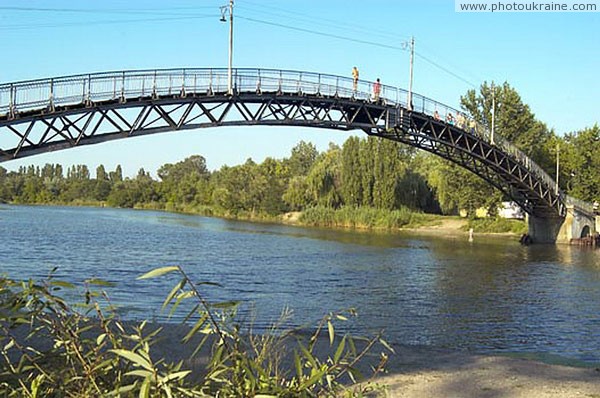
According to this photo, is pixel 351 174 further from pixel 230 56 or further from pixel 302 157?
pixel 302 157

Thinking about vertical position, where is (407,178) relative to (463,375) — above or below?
above

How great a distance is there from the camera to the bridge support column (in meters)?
48.6

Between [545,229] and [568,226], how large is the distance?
81.6 inches

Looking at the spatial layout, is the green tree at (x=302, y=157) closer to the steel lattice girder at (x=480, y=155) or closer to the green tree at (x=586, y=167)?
the green tree at (x=586, y=167)

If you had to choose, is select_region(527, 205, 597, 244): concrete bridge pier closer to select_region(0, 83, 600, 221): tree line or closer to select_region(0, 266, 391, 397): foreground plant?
select_region(0, 83, 600, 221): tree line

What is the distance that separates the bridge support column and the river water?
15.2ft

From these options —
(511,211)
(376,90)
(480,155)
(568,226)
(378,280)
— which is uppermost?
(376,90)

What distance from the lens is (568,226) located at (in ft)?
157

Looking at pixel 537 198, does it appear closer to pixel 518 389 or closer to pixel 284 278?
pixel 284 278

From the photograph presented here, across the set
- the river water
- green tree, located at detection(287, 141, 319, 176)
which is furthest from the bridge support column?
green tree, located at detection(287, 141, 319, 176)

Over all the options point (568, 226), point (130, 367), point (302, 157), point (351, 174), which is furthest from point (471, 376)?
point (302, 157)

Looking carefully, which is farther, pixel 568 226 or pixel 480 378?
pixel 568 226

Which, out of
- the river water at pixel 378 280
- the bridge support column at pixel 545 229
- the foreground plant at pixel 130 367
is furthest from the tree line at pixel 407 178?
the foreground plant at pixel 130 367

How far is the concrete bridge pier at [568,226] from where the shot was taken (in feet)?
157
